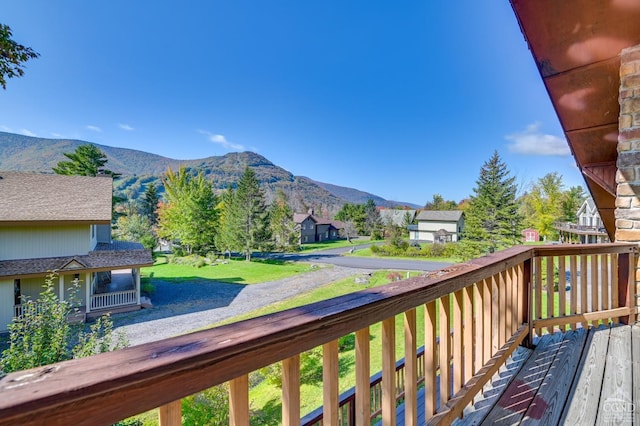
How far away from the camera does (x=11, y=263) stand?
9484 millimetres

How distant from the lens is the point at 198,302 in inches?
474

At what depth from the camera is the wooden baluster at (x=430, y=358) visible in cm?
136

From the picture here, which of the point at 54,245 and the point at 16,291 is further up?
the point at 54,245

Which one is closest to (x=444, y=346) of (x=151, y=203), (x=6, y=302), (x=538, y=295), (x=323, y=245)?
(x=538, y=295)

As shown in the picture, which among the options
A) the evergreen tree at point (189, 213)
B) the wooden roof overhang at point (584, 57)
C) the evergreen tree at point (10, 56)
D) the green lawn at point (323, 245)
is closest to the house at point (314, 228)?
the green lawn at point (323, 245)

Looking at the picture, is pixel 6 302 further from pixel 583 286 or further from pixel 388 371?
pixel 583 286

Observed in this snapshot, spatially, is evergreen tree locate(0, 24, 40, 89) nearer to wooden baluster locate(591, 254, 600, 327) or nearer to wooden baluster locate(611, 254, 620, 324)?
wooden baluster locate(591, 254, 600, 327)

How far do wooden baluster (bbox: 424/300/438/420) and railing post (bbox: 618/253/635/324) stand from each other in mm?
2716

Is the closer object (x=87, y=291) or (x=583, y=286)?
(x=583, y=286)

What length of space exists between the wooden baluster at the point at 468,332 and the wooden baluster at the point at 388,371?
73cm

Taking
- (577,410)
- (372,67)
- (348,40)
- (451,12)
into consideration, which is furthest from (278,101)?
(577,410)

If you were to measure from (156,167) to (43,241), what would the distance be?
64.3 metres

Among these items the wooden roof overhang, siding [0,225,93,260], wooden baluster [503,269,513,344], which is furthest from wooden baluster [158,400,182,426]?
siding [0,225,93,260]

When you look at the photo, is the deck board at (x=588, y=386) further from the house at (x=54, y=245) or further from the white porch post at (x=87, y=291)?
the white porch post at (x=87, y=291)
